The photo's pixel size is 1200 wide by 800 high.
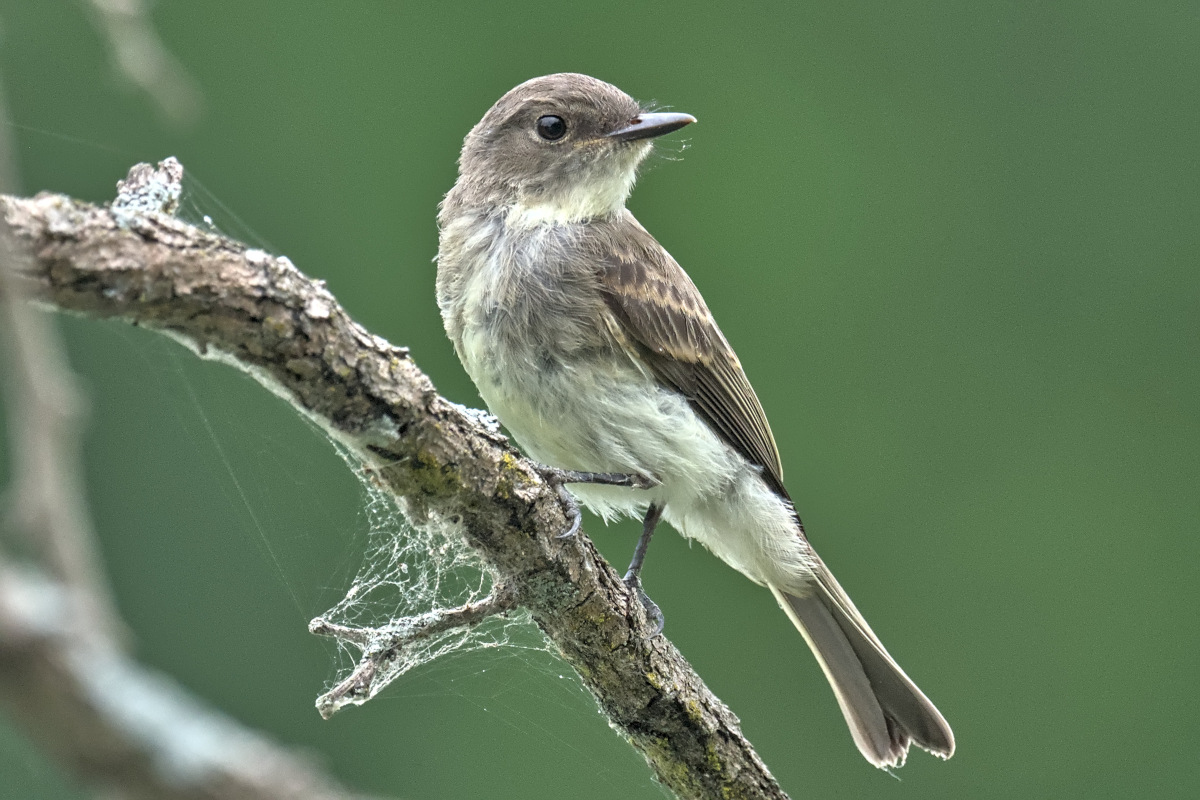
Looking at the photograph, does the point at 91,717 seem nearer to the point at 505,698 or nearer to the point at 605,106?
the point at 605,106

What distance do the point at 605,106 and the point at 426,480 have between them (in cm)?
185

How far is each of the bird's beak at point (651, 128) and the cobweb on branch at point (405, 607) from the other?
1402 millimetres

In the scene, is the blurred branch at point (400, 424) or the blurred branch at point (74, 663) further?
the blurred branch at point (400, 424)

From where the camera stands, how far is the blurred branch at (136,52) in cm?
191

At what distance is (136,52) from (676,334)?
205 centimetres

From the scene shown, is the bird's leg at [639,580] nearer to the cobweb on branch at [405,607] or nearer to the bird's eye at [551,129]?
the cobweb on branch at [405,607]

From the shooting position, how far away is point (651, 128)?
12.9ft

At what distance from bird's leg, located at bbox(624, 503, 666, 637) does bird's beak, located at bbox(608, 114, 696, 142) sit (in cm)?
119

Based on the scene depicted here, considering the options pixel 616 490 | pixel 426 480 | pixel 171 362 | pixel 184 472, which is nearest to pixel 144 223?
pixel 426 480

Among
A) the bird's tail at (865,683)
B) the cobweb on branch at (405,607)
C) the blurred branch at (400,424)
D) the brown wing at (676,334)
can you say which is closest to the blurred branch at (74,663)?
the blurred branch at (400,424)

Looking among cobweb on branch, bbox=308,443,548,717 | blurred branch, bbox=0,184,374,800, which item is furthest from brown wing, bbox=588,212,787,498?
blurred branch, bbox=0,184,374,800

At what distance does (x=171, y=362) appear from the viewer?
9.73ft

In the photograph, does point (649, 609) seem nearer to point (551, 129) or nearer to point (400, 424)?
point (400, 424)

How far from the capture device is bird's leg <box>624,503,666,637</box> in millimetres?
3209
